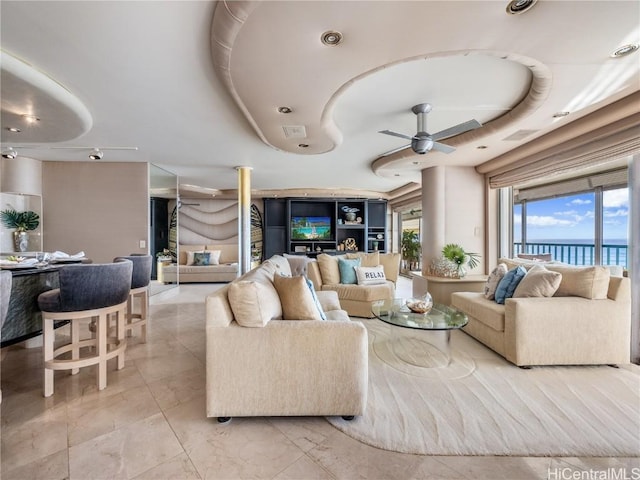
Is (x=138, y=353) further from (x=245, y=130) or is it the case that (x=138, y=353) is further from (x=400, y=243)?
(x=400, y=243)

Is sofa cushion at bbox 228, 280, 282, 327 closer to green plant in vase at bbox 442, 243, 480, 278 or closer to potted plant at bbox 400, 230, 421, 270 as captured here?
green plant in vase at bbox 442, 243, 480, 278

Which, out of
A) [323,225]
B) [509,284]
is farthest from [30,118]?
[323,225]

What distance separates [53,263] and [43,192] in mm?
2935

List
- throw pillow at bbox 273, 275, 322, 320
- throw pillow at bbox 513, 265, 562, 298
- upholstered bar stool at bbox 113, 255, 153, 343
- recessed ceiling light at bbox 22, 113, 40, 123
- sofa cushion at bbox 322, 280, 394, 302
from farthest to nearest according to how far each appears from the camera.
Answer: sofa cushion at bbox 322, 280, 394, 302 < upholstered bar stool at bbox 113, 255, 153, 343 < recessed ceiling light at bbox 22, 113, 40, 123 < throw pillow at bbox 513, 265, 562, 298 < throw pillow at bbox 273, 275, 322, 320

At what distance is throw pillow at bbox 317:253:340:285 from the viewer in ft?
14.2

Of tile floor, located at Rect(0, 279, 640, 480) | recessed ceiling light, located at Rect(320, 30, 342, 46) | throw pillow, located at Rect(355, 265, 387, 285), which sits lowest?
tile floor, located at Rect(0, 279, 640, 480)

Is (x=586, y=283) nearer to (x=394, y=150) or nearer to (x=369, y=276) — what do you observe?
(x=369, y=276)

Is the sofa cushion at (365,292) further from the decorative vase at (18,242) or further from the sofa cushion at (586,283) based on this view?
the decorative vase at (18,242)

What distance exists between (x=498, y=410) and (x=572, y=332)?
127cm

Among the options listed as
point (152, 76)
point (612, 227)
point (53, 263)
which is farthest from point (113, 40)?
point (612, 227)

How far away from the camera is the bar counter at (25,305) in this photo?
2.24 metres

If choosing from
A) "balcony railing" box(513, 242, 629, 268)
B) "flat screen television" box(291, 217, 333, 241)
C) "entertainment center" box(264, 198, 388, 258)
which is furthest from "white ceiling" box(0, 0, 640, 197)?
"flat screen television" box(291, 217, 333, 241)

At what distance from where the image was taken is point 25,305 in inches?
93.5
